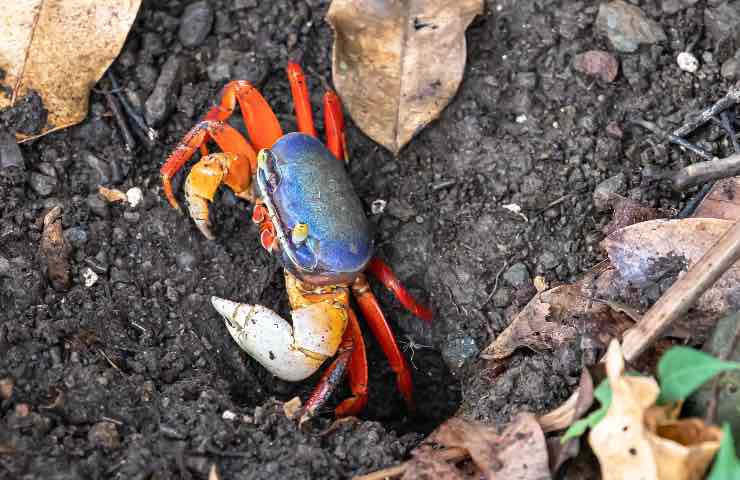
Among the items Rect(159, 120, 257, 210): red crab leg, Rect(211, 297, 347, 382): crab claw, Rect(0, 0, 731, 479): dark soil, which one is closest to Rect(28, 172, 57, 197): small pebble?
Rect(0, 0, 731, 479): dark soil

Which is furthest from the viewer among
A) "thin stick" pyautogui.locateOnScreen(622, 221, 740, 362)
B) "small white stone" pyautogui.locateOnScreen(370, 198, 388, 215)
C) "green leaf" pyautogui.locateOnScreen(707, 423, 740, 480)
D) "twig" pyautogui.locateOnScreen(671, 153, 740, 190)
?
"small white stone" pyautogui.locateOnScreen(370, 198, 388, 215)

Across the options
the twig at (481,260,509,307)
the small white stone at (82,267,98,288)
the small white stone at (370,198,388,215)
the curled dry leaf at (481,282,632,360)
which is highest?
the small white stone at (82,267,98,288)

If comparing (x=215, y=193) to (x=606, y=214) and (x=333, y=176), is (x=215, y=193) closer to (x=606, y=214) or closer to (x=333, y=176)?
(x=333, y=176)

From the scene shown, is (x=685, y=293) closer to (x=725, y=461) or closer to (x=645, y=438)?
(x=645, y=438)

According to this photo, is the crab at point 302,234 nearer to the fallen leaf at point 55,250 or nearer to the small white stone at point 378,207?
the small white stone at point 378,207

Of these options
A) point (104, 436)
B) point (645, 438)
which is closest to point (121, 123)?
point (104, 436)

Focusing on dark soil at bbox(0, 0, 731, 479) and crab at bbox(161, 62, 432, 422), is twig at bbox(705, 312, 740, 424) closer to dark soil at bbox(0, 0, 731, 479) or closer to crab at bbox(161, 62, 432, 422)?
dark soil at bbox(0, 0, 731, 479)
